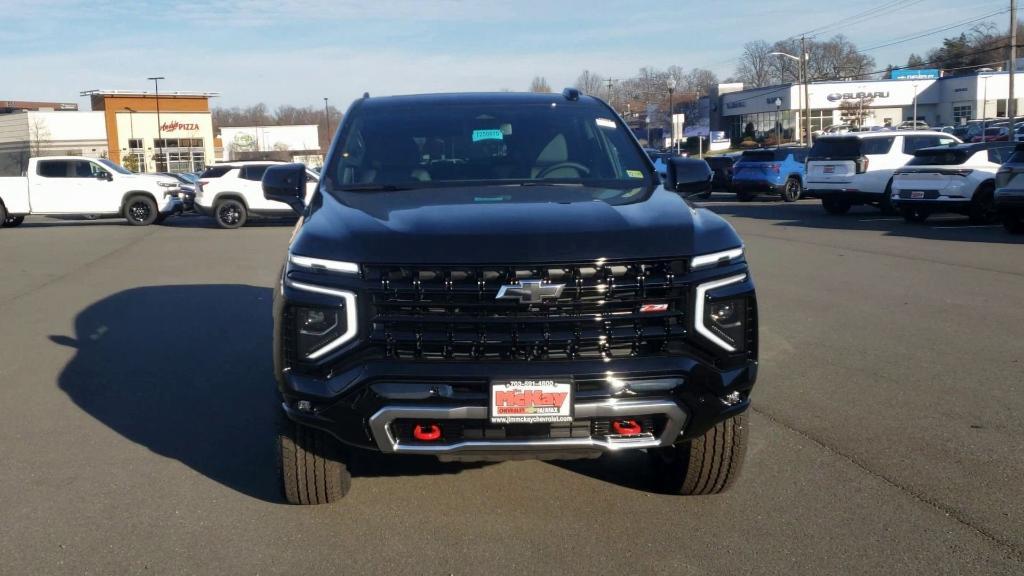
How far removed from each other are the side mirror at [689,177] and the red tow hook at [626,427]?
166 cm

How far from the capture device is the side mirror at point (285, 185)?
17.7ft

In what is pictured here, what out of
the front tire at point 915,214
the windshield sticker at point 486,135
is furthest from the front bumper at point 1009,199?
the windshield sticker at point 486,135

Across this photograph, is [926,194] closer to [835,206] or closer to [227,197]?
[835,206]

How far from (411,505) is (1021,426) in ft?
11.5

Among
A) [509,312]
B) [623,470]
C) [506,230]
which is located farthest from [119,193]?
[509,312]

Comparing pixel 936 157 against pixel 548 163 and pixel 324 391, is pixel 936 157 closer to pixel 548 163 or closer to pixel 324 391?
pixel 548 163

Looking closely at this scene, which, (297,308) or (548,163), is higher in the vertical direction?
(548,163)

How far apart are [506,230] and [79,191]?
2471 centimetres

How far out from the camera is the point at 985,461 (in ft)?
16.7

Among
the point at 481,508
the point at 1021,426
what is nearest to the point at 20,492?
the point at 481,508

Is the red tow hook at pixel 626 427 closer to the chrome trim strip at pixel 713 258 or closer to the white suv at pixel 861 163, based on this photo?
the chrome trim strip at pixel 713 258

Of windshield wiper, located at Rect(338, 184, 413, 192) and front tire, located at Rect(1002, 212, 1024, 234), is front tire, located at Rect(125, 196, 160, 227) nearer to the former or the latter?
front tire, located at Rect(1002, 212, 1024, 234)

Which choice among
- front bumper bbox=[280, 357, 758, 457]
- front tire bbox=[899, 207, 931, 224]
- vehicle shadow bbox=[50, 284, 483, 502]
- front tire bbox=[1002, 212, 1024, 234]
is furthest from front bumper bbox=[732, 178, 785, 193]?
front bumper bbox=[280, 357, 758, 457]

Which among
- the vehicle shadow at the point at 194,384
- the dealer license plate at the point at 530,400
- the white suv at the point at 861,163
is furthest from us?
the white suv at the point at 861,163
